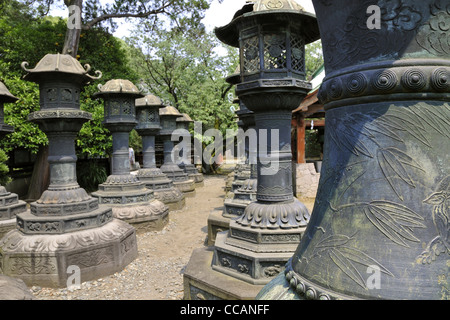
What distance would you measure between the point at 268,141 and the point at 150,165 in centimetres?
765

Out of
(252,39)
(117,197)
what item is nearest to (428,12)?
(252,39)

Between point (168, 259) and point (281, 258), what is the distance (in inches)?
126

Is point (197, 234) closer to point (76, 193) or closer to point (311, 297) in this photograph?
point (76, 193)

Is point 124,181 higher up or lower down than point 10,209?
higher up

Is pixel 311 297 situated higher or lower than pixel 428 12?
lower

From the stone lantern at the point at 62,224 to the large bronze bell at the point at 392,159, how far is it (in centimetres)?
457

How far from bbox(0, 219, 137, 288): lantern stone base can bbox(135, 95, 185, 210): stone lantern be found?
470 centimetres

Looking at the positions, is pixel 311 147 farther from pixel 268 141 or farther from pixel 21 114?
pixel 268 141

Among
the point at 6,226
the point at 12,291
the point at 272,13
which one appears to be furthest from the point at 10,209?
the point at 272,13

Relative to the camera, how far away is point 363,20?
1.16 m

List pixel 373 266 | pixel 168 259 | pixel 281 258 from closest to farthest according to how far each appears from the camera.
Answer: pixel 373 266
pixel 281 258
pixel 168 259

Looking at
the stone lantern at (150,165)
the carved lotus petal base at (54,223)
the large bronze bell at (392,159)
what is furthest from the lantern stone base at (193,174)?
the large bronze bell at (392,159)

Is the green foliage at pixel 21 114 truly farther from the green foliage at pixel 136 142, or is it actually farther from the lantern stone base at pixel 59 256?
the green foliage at pixel 136 142

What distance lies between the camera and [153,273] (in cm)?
508
